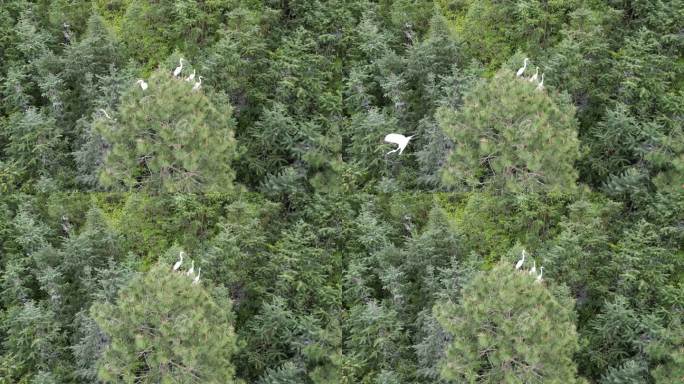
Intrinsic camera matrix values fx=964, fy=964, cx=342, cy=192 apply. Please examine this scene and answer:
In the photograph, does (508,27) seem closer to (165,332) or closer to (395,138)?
Result: (395,138)

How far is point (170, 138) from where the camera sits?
15438 mm

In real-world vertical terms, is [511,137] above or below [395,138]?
above

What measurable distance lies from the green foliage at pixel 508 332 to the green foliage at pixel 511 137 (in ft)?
5.62

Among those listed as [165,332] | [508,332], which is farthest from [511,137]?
[165,332]

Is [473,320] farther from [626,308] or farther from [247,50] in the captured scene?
[247,50]

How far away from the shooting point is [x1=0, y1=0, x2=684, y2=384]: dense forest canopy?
54.0 ft

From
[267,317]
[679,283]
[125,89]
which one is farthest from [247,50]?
[679,283]

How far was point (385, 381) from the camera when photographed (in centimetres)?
1647

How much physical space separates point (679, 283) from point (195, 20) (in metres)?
9.86

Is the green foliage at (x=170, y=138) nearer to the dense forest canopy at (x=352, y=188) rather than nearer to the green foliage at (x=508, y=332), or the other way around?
the dense forest canopy at (x=352, y=188)

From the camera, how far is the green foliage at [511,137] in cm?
1534

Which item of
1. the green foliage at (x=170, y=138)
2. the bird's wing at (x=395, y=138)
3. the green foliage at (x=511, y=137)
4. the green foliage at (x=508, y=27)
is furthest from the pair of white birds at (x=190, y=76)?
the green foliage at (x=508, y=27)

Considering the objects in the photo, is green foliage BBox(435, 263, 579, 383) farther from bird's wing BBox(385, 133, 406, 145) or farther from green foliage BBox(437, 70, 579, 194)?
bird's wing BBox(385, 133, 406, 145)

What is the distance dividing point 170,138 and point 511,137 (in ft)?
17.9
